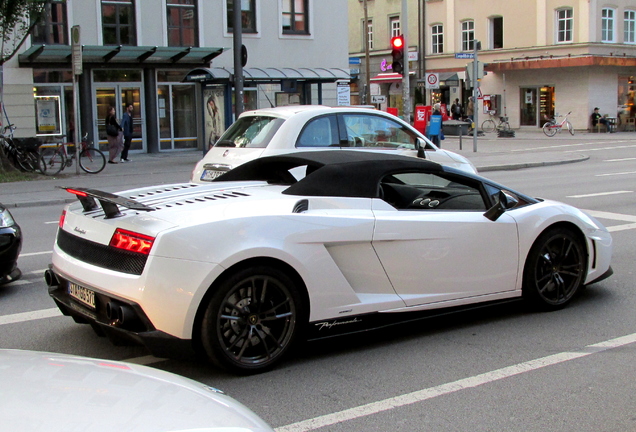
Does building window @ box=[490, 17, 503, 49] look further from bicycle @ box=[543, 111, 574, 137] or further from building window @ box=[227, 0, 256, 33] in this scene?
building window @ box=[227, 0, 256, 33]

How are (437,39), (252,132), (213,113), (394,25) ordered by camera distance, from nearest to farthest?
(252,132) → (213,113) → (437,39) → (394,25)

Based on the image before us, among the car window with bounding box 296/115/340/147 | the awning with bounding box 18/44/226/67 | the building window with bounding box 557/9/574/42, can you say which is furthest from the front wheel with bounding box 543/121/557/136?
the car window with bounding box 296/115/340/147

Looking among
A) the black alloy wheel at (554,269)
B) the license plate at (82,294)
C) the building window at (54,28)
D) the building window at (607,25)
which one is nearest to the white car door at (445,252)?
the black alloy wheel at (554,269)

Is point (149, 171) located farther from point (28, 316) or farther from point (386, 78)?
point (386, 78)

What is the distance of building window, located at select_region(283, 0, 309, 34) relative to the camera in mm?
30000

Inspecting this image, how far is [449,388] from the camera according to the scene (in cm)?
451

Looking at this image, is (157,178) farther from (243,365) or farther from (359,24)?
(359,24)

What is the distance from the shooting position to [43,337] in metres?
5.47

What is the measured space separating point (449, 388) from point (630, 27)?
44709 mm

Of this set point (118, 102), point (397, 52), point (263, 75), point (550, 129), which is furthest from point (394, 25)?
point (397, 52)

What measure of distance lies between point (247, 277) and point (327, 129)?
20.1ft

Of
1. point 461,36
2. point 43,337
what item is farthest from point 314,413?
point 461,36

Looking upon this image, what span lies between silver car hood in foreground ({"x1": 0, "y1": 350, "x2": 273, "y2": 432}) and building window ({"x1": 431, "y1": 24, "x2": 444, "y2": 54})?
49725mm

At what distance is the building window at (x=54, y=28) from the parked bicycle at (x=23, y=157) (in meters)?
6.77
